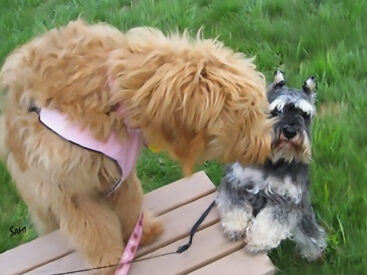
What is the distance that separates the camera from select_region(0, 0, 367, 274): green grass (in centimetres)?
322

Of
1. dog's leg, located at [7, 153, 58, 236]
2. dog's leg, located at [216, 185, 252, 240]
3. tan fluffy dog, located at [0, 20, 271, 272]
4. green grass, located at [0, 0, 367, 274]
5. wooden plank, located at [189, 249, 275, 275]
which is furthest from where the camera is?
green grass, located at [0, 0, 367, 274]

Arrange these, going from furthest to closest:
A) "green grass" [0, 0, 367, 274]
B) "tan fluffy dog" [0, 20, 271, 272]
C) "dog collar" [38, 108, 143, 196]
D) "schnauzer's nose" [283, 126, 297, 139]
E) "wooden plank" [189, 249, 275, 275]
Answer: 1. "green grass" [0, 0, 367, 274]
2. "wooden plank" [189, 249, 275, 275]
3. "schnauzer's nose" [283, 126, 297, 139]
4. "dog collar" [38, 108, 143, 196]
5. "tan fluffy dog" [0, 20, 271, 272]

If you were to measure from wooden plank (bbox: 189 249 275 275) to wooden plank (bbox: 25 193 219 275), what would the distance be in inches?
8.5

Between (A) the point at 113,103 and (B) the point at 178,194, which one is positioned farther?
(B) the point at 178,194

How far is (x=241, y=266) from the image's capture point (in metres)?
2.85

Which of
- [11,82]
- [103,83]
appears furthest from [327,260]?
[11,82]

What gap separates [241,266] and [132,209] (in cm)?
54

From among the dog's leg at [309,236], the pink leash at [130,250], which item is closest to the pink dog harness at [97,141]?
the pink leash at [130,250]

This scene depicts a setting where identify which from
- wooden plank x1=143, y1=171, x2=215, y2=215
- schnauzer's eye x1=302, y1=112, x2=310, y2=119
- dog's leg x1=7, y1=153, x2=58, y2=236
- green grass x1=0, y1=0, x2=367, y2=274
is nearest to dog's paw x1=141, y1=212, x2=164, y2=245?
wooden plank x1=143, y1=171, x2=215, y2=215

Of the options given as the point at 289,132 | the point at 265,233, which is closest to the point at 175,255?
the point at 265,233

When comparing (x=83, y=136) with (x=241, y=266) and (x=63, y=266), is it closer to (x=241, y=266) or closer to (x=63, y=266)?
(x=63, y=266)

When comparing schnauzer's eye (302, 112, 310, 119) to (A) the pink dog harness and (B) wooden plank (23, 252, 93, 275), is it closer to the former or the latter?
(A) the pink dog harness

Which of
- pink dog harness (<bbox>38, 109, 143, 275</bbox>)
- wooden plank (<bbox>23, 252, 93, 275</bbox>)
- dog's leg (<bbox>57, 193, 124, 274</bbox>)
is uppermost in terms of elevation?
pink dog harness (<bbox>38, 109, 143, 275</bbox>)

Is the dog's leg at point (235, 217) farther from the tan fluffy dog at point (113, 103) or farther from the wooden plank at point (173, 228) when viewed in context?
the tan fluffy dog at point (113, 103)
